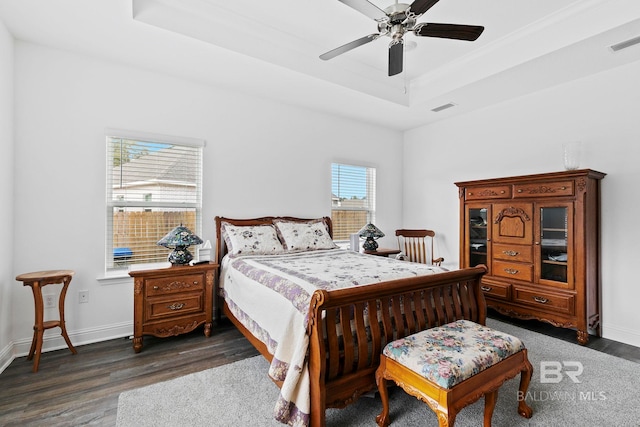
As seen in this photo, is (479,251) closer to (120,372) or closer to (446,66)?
(446,66)

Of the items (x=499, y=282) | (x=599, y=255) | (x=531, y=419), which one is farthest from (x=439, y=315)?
(x=599, y=255)

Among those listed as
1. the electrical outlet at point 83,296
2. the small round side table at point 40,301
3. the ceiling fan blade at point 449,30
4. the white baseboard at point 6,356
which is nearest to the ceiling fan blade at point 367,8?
the ceiling fan blade at point 449,30

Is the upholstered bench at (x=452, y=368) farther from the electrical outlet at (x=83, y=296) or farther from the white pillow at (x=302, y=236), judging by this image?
the electrical outlet at (x=83, y=296)

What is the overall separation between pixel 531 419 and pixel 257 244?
272cm

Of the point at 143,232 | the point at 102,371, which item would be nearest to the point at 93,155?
the point at 143,232

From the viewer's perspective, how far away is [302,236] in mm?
3838

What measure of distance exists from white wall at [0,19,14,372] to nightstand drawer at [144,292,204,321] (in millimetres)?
1058

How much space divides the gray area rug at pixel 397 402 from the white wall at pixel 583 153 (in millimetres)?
1006

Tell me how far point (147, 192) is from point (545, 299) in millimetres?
4328

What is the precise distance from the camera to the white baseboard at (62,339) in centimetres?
262

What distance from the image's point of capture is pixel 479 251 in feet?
12.8

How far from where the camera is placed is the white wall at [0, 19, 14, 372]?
8.29 feet

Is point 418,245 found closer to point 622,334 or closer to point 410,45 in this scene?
point 622,334

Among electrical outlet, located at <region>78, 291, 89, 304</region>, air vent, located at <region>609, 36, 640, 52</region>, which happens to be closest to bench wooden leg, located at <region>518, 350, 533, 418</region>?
air vent, located at <region>609, 36, 640, 52</region>
